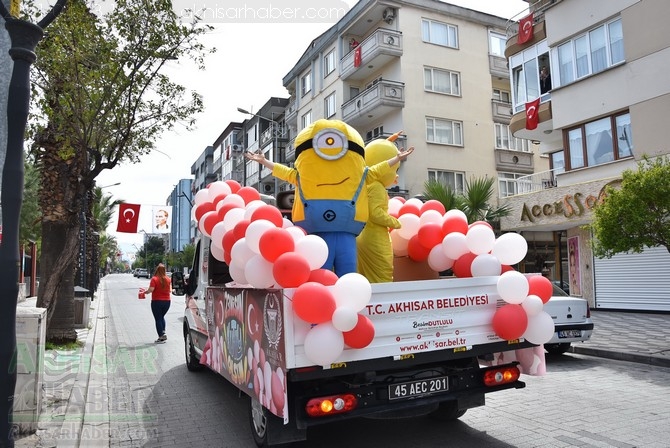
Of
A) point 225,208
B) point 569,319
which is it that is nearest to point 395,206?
point 225,208

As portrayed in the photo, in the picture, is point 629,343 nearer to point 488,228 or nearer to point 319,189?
point 488,228

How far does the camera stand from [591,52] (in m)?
16.6

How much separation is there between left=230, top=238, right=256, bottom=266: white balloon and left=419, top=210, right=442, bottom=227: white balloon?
2347 millimetres

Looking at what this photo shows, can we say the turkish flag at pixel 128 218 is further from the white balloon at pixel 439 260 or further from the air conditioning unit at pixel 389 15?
the air conditioning unit at pixel 389 15

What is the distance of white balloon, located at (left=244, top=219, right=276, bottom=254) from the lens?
4148mm

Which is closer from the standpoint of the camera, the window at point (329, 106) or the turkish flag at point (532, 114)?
the turkish flag at point (532, 114)

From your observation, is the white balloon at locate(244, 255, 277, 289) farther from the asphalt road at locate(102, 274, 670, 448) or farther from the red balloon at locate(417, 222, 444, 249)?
the red balloon at locate(417, 222, 444, 249)

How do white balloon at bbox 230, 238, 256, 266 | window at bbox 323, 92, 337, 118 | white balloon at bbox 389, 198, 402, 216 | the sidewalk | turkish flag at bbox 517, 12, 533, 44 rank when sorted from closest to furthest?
1. white balloon at bbox 230, 238, 256, 266
2. the sidewalk
3. white balloon at bbox 389, 198, 402, 216
4. turkish flag at bbox 517, 12, 533, 44
5. window at bbox 323, 92, 337, 118

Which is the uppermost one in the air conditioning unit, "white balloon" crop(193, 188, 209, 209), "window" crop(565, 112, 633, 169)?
the air conditioning unit

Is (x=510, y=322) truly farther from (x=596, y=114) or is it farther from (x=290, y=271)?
(x=596, y=114)

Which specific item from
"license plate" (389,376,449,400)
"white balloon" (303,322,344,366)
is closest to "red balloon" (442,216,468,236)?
"license plate" (389,376,449,400)

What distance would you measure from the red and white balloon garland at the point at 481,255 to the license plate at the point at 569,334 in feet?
13.0

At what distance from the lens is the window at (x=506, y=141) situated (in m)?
28.4

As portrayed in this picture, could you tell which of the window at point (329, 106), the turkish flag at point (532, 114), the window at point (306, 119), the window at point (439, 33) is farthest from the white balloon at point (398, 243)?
the window at point (306, 119)
